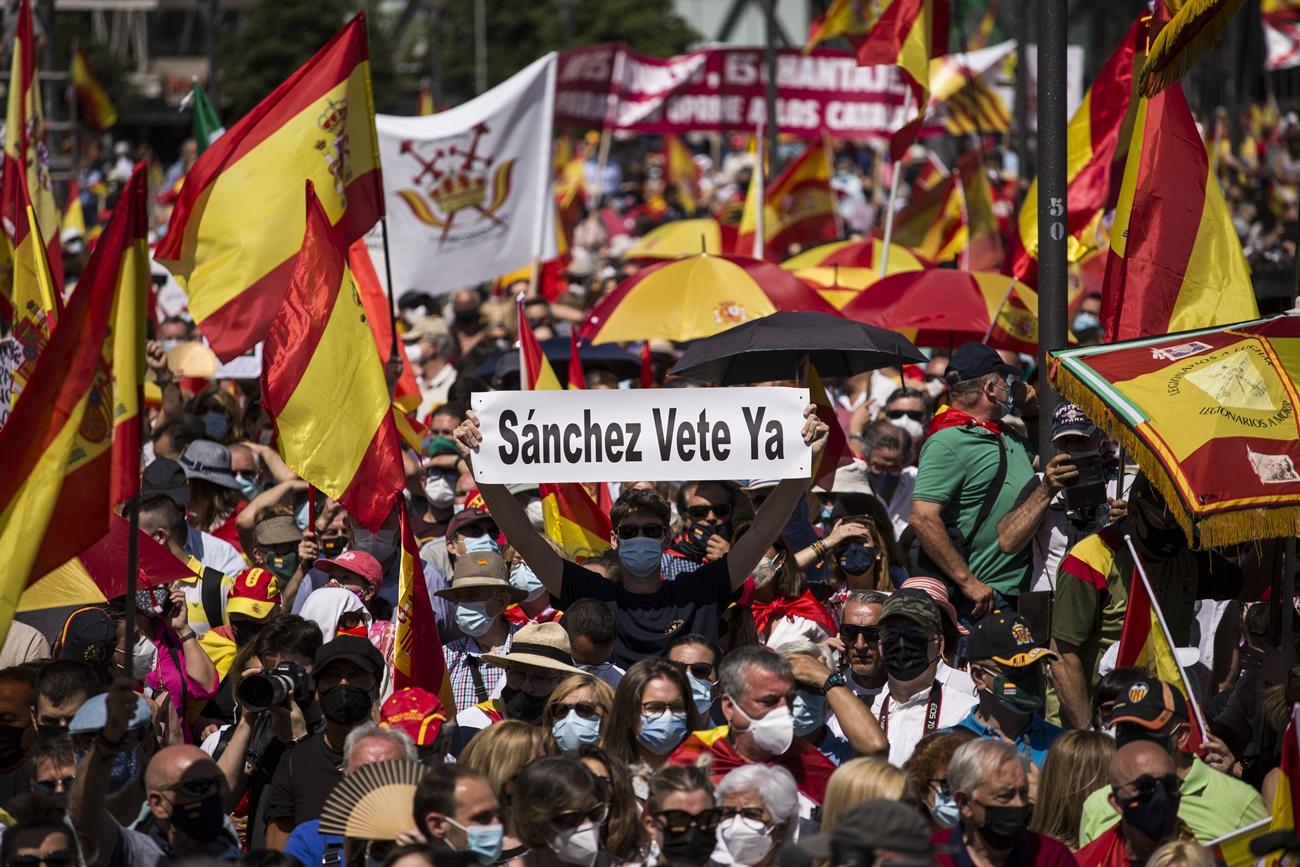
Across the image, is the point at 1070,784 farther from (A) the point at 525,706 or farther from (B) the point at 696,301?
(B) the point at 696,301

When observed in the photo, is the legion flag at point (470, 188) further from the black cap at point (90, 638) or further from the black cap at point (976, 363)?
the black cap at point (90, 638)

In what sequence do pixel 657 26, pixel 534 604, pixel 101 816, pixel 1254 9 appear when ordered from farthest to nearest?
pixel 657 26
pixel 1254 9
pixel 534 604
pixel 101 816

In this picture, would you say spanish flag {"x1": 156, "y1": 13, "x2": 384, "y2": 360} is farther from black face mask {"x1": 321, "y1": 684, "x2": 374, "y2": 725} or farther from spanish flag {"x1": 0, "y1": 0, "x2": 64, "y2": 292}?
black face mask {"x1": 321, "y1": 684, "x2": 374, "y2": 725}

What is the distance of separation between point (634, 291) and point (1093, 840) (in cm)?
622

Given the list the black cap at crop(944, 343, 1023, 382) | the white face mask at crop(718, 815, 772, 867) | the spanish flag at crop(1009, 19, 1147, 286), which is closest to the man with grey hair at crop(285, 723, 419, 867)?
the white face mask at crop(718, 815, 772, 867)

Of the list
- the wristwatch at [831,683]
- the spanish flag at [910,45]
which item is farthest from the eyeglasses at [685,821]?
the spanish flag at [910,45]

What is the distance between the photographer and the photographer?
6.36 m

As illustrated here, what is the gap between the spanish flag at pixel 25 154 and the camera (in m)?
11.1

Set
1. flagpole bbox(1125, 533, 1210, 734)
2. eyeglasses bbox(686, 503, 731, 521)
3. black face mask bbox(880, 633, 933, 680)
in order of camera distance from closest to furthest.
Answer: flagpole bbox(1125, 533, 1210, 734) → black face mask bbox(880, 633, 933, 680) → eyeglasses bbox(686, 503, 731, 521)

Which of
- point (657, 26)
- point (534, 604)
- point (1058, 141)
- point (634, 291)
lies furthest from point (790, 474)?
point (657, 26)

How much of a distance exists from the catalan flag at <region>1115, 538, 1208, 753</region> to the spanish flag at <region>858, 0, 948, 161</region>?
478 centimetres

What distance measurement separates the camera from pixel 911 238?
17406 millimetres

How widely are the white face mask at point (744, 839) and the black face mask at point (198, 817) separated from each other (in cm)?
125

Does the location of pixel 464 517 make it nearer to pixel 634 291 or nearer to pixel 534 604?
pixel 534 604
